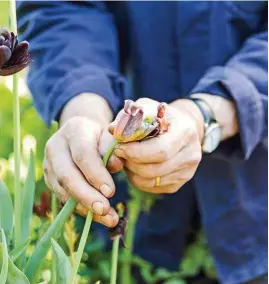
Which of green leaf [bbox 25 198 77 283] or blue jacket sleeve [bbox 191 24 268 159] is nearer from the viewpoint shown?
green leaf [bbox 25 198 77 283]

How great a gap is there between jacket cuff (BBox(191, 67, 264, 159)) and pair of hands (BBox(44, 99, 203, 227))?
213mm

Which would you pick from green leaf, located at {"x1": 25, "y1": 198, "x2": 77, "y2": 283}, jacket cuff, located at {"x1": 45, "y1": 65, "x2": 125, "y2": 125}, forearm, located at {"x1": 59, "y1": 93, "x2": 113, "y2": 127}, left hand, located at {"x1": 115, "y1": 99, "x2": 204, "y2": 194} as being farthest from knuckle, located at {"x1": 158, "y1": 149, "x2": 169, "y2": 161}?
jacket cuff, located at {"x1": 45, "y1": 65, "x2": 125, "y2": 125}

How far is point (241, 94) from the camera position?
100 centimetres

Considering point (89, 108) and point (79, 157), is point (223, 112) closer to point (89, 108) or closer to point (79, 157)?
point (89, 108)

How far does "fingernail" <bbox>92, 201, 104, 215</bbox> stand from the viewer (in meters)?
0.65

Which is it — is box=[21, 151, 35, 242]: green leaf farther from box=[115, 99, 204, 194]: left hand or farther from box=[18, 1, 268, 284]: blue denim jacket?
box=[18, 1, 268, 284]: blue denim jacket

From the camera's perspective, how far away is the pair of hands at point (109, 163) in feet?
2.22

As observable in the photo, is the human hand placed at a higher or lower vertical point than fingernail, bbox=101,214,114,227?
higher

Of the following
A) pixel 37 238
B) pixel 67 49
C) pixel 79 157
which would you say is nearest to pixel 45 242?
pixel 79 157

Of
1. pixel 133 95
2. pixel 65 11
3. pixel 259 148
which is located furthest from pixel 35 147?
pixel 259 148

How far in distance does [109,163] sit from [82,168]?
0.09ft

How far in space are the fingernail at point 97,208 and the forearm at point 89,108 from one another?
0.26 metres

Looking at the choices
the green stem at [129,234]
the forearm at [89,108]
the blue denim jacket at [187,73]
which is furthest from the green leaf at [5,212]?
the green stem at [129,234]

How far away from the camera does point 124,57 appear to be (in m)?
1.31
